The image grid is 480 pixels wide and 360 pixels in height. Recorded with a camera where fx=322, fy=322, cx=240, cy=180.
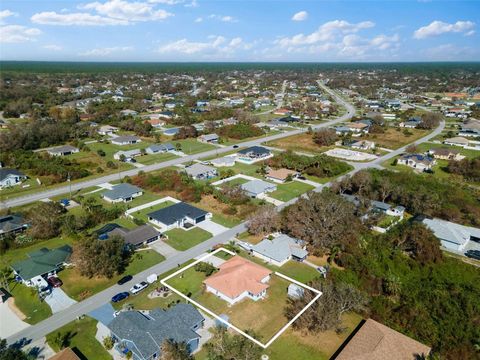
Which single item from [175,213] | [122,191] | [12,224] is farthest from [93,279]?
[122,191]

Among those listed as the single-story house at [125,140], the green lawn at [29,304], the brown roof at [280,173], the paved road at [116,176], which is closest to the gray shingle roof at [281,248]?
the green lawn at [29,304]

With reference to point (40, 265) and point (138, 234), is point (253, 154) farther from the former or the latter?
point (40, 265)

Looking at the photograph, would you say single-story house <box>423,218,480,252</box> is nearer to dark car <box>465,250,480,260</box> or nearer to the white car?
dark car <box>465,250,480,260</box>

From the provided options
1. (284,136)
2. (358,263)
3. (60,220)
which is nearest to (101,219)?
(60,220)

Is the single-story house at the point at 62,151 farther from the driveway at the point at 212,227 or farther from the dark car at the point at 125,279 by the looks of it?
the dark car at the point at 125,279

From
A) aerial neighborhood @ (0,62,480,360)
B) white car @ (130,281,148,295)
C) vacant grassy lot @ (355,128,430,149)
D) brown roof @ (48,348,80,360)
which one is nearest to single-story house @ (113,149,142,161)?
aerial neighborhood @ (0,62,480,360)
